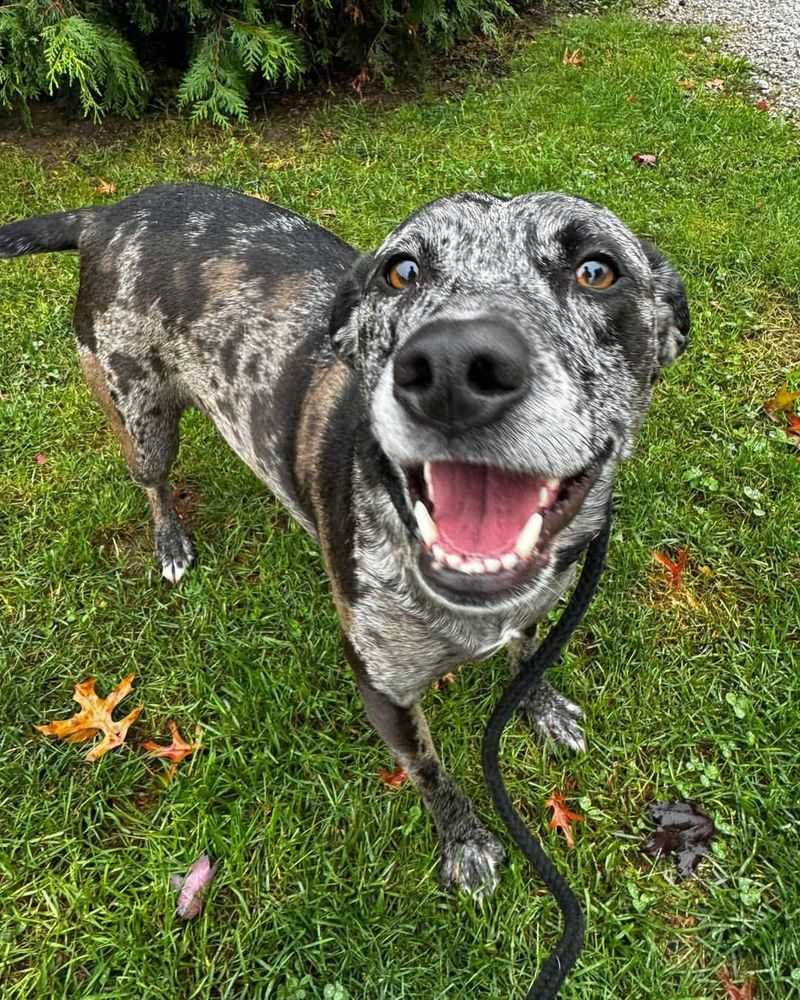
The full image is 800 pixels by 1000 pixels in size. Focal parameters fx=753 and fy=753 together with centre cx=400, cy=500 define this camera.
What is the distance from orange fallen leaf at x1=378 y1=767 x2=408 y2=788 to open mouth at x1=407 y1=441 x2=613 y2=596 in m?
1.62

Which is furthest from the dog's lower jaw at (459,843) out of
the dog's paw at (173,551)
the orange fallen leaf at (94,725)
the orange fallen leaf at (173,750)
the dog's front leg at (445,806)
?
the dog's paw at (173,551)

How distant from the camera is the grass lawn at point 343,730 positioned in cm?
281

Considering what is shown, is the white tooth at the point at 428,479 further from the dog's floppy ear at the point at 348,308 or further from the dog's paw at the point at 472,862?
the dog's paw at the point at 472,862

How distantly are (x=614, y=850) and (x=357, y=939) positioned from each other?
3.48 feet

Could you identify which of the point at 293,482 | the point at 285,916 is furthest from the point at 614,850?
the point at 293,482

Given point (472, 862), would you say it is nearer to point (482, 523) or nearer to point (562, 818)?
point (562, 818)

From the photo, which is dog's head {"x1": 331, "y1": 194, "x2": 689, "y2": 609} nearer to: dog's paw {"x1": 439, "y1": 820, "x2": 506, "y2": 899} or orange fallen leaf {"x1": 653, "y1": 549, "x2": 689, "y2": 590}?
dog's paw {"x1": 439, "y1": 820, "x2": 506, "y2": 899}

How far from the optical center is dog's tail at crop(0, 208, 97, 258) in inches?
138

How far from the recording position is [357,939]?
9.27 feet

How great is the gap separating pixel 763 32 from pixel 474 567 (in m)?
10.2

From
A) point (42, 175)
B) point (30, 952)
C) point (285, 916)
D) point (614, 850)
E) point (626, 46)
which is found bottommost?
point (30, 952)

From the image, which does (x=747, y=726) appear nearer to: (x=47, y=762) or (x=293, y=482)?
(x=293, y=482)

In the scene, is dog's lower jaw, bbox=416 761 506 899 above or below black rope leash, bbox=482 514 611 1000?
below

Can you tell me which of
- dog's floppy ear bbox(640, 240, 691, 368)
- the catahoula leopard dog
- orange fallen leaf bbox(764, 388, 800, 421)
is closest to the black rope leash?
the catahoula leopard dog
